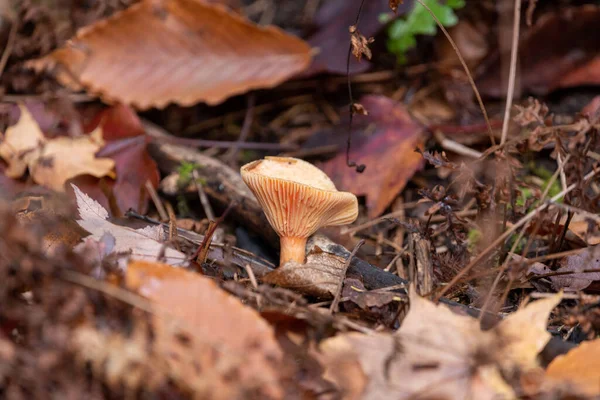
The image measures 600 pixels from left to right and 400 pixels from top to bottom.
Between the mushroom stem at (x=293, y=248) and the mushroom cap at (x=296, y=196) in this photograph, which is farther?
the mushroom stem at (x=293, y=248)

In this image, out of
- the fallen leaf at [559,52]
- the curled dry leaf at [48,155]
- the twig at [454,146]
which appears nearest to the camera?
the curled dry leaf at [48,155]

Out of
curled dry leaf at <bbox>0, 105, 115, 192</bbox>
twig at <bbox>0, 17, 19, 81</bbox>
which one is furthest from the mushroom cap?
twig at <bbox>0, 17, 19, 81</bbox>

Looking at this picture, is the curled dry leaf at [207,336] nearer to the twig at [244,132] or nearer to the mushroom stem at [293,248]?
the mushroom stem at [293,248]

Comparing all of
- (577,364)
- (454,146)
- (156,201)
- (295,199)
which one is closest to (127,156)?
(156,201)

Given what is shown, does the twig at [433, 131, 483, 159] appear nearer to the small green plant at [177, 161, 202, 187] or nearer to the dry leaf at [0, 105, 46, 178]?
the small green plant at [177, 161, 202, 187]

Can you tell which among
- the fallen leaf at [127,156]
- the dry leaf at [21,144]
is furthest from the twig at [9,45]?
the fallen leaf at [127,156]

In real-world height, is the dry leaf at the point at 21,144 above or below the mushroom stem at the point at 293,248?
below

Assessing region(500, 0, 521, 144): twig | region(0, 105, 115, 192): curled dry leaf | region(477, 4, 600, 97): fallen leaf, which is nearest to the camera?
region(500, 0, 521, 144): twig

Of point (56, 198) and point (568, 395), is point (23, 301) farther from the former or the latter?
point (568, 395)
